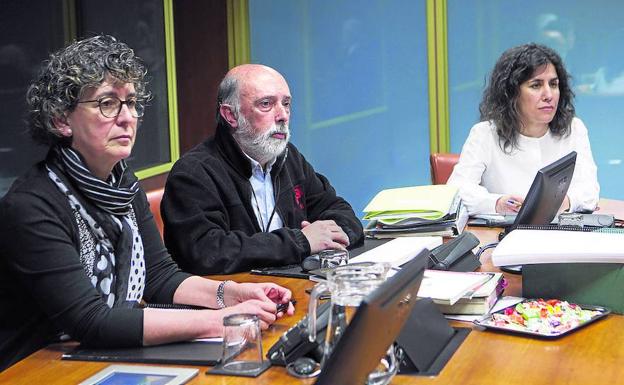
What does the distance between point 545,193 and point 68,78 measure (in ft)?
4.38

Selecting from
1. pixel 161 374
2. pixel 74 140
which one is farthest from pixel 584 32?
pixel 161 374

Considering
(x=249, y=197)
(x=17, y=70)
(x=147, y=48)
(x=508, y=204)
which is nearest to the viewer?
(x=249, y=197)

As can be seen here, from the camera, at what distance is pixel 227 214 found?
9.20ft

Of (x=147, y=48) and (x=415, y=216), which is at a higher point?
(x=147, y=48)

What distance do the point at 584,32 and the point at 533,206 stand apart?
296 cm

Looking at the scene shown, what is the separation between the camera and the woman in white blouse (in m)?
3.71

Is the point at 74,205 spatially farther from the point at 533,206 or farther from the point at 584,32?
the point at 584,32

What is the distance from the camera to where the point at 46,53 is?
3.92m

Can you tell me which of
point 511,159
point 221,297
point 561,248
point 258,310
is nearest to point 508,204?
point 511,159

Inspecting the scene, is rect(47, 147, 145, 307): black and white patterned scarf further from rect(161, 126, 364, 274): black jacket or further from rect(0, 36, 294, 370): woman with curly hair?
rect(161, 126, 364, 274): black jacket

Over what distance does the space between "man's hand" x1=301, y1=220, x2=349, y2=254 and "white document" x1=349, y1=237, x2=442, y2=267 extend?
5.6 inches

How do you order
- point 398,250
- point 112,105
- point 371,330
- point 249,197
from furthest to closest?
point 249,197 < point 398,250 < point 112,105 < point 371,330

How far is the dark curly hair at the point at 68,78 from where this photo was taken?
2111 mm

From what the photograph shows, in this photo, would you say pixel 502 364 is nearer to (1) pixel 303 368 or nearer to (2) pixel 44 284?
(1) pixel 303 368
